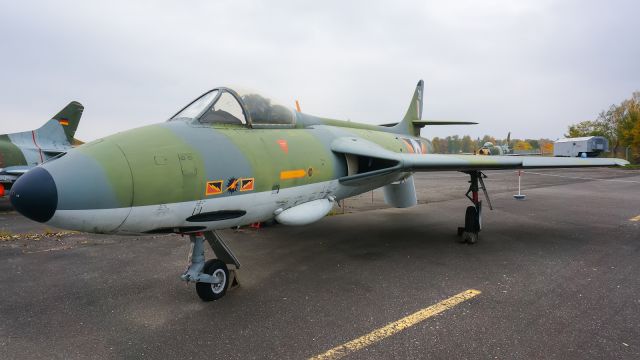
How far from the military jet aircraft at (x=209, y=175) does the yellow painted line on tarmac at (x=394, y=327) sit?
1.51m

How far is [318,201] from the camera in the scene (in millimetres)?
4656

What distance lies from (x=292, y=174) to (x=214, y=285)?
5.16 ft

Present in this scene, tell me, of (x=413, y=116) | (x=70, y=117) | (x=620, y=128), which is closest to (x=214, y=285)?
(x=413, y=116)

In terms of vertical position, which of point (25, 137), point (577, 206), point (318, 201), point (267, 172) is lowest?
point (577, 206)

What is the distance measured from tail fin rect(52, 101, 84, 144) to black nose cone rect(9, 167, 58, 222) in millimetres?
15647

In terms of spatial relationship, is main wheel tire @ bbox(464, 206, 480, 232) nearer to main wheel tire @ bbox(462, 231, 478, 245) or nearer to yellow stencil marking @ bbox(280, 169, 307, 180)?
main wheel tire @ bbox(462, 231, 478, 245)

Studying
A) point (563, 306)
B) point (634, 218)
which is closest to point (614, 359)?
point (563, 306)

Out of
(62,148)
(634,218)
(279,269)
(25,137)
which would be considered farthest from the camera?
(62,148)

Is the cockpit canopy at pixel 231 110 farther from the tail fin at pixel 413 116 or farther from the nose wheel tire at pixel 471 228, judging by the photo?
the tail fin at pixel 413 116

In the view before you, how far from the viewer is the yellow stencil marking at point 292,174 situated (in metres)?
3.96

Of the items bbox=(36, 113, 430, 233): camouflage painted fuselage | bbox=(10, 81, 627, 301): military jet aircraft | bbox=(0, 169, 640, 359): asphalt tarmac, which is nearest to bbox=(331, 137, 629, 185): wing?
bbox=(10, 81, 627, 301): military jet aircraft

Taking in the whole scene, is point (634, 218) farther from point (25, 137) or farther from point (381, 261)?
point (25, 137)

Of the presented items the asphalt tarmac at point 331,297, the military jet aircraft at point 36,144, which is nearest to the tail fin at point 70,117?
the military jet aircraft at point 36,144

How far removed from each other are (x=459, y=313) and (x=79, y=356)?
357 centimetres
